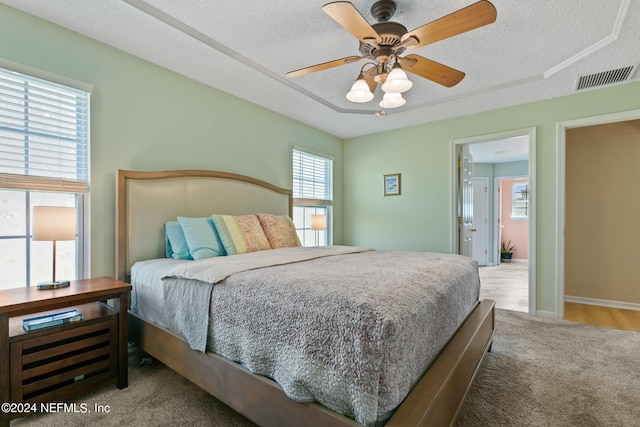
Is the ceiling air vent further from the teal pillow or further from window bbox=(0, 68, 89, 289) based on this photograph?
window bbox=(0, 68, 89, 289)

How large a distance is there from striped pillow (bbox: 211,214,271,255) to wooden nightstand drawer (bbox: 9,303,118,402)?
91cm

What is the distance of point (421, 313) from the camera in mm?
1247

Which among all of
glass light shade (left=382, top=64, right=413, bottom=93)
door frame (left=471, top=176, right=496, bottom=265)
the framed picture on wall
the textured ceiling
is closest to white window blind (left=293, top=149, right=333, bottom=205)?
the framed picture on wall

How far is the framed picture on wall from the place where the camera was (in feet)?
15.0

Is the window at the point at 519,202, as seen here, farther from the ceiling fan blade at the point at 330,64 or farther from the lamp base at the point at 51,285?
the lamp base at the point at 51,285

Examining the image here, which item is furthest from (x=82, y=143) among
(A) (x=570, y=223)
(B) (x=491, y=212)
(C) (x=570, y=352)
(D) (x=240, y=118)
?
(B) (x=491, y=212)

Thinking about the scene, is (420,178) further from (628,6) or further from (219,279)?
(219,279)

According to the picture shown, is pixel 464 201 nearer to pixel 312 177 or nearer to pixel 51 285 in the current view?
pixel 312 177

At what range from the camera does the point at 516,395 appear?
72.7 inches

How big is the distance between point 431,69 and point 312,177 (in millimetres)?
2679

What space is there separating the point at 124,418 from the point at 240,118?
9.49 ft

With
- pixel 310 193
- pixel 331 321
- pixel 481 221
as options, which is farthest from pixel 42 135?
pixel 481 221

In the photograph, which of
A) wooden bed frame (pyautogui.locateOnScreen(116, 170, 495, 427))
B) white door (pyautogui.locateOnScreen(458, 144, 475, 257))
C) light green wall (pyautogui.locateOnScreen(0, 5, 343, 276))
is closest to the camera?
wooden bed frame (pyautogui.locateOnScreen(116, 170, 495, 427))

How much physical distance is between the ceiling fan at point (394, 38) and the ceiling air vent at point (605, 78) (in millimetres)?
1752
